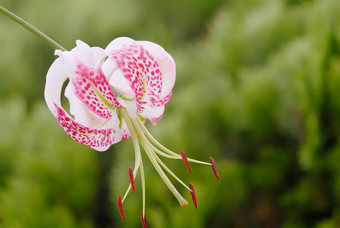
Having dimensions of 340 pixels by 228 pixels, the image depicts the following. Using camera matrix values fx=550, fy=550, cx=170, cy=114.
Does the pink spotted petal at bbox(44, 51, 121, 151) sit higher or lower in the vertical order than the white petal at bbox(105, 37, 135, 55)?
lower

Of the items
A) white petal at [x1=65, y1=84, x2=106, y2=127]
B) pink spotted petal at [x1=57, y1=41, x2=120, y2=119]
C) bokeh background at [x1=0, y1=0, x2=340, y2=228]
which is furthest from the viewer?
bokeh background at [x1=0, y1=0, x2=340, y2=228]

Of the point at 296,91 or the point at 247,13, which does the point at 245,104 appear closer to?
the point at 296,91

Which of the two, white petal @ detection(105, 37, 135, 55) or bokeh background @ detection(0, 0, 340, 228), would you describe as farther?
bokeh background @ detection(0, 0, 340, 228)

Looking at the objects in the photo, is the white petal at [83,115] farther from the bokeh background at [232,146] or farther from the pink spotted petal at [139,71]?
the bokeh background at [232,146]

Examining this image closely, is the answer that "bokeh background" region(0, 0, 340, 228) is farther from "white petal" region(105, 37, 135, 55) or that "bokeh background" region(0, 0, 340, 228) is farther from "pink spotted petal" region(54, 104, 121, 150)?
"white petal" region(105, 37, 135, 55)

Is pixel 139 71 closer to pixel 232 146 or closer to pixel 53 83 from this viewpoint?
pixel 53 83

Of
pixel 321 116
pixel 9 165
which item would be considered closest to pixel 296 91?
pixel 321 116

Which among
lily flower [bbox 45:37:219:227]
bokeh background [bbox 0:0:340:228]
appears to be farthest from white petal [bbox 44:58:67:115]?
bokeh background [bbox 0:0:340:228]
